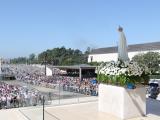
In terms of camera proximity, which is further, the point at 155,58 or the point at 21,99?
the point at 155,58

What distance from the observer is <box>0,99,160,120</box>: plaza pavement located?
1363 cm

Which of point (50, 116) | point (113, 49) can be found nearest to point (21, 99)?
point (50, 116)

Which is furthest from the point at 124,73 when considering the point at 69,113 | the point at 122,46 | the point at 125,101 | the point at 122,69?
the point at 69,113

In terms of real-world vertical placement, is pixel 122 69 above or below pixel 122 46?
below

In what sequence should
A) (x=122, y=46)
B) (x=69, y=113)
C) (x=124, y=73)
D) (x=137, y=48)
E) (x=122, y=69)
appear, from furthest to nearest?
1. (x=137, y=48)
2. (x=69, y=113)
3. (x=122, y=46)
4. (x=122, y=69)
5. (x=124, y=73)

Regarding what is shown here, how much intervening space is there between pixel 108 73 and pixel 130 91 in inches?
55.4

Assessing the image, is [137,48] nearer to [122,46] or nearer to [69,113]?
[69,113]

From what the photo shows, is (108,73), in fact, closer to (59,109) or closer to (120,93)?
(120,93)

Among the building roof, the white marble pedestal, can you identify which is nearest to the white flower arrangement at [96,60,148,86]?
the white marble pedestal

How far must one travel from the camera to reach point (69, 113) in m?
14.6

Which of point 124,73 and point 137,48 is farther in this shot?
point 137,48

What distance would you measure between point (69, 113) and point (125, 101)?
3222 mm

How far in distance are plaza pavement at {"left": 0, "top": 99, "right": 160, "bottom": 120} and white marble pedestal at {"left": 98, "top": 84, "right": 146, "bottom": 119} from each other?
34 cm

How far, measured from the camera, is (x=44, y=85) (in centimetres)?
3412
